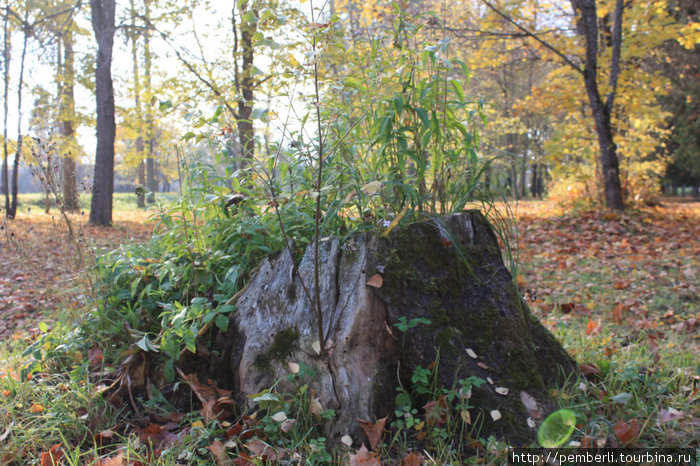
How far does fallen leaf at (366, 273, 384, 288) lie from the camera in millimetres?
2018

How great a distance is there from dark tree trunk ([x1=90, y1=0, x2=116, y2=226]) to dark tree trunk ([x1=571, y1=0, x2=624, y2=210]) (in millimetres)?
9813

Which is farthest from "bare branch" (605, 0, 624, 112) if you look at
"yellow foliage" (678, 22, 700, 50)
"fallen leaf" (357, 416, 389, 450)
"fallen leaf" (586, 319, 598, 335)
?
"fallen leaf" (357, 416, 389, 450)

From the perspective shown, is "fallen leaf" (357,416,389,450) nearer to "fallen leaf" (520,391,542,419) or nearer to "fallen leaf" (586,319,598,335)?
"fallen leaf" (520,391,542,419)

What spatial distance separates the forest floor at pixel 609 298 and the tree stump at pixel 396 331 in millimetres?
314

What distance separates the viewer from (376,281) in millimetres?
2029

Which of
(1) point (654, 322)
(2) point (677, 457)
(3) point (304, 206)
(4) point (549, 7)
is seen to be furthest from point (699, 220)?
(3) point (304, 206)

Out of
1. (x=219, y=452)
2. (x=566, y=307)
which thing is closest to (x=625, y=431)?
(x=219, y=452)

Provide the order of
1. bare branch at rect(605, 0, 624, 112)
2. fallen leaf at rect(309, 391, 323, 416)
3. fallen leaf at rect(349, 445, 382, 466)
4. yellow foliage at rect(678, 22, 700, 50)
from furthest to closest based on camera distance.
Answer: bare branch at rect(605, 0, 624, 112), yellow foliage at rect(678, 22, 700, 50), fallen leaf at rect(309, 391, 323, 416), fallen leaf at rect(349, 445, 382, 466)

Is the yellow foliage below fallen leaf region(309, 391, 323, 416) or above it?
above

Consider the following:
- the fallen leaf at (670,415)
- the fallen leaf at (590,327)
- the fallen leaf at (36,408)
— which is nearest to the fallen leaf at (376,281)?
the fallen leaf at (670,415)

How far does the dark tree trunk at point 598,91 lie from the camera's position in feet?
25.3

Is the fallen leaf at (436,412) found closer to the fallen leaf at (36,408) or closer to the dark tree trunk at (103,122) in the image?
the fallen leaf at (36,408)

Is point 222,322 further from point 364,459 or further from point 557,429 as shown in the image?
point 557,429

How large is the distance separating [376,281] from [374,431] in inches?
24.7
